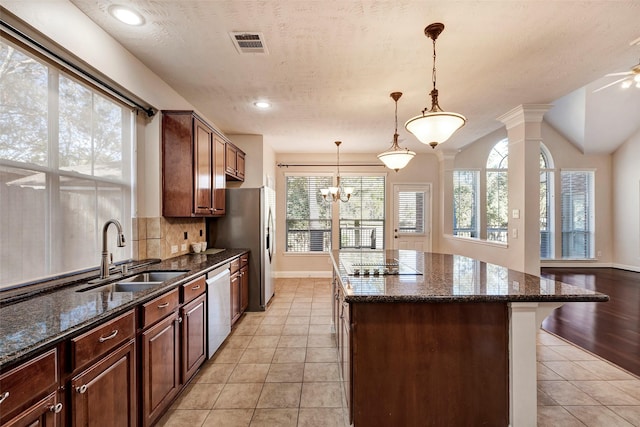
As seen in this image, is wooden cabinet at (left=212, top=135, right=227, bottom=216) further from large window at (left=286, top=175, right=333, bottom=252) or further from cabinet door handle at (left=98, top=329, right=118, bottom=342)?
large window at (left=286, top=175, right=333, bottom=252)

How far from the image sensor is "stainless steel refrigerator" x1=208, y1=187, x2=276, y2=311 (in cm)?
406

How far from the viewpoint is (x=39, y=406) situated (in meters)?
1.03

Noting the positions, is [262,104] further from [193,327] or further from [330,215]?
[330,215]

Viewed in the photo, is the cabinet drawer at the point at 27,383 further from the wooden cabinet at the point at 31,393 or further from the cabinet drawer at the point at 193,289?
the cabinet drawer at the point at 193,289

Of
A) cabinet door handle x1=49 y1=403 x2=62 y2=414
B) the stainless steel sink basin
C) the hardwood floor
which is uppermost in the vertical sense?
the stainless steel sink basin

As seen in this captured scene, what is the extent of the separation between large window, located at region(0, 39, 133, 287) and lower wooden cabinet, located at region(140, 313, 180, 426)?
813 mm

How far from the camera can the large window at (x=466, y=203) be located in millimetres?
6824

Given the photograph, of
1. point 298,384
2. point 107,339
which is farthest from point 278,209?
point 107,339

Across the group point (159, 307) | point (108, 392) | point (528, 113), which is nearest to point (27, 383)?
point (108, 392)

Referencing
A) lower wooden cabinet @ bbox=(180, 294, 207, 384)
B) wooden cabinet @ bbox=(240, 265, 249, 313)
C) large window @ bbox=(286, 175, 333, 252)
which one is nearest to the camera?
lower wooden cabinet @ bbox=(180, 294, 207, 384)

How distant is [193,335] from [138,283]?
63 centimetres

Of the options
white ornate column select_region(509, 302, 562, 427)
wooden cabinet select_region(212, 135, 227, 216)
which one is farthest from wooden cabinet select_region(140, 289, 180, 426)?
white ornate column select_region(509, 302, 562, 427)

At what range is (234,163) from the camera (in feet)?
14.0

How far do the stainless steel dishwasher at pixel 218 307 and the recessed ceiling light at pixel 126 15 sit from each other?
6.76 ft
